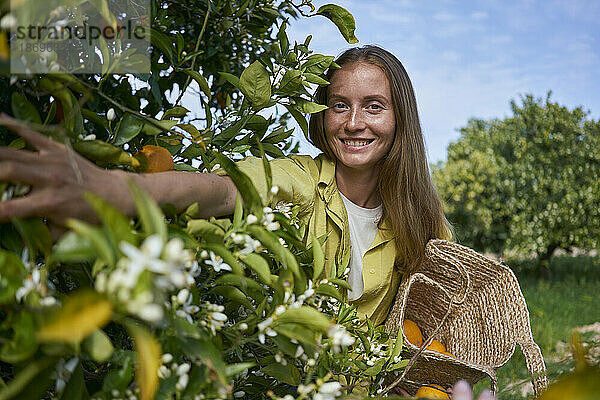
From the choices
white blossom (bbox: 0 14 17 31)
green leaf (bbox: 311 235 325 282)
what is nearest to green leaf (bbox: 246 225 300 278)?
green leaf (bbox: 311 235 325 282)

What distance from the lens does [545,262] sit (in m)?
7.10

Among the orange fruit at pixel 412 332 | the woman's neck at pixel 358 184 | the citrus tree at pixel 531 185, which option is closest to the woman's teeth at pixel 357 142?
the woman's neck at pixel 358 184

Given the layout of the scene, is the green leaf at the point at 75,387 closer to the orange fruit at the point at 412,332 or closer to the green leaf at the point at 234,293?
the green leaf at the point at 234,293

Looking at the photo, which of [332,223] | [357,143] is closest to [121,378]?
[332,223]

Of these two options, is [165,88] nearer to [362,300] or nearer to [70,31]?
[70,31]

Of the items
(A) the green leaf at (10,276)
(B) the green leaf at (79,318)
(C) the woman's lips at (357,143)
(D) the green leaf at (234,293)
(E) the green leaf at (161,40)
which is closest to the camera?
(B) the green leaf at (79,318)

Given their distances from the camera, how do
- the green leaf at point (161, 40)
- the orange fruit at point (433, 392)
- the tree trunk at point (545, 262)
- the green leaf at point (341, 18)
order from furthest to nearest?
the tree trunk at point (545, 262) < the orange fruit at point (433, 392) < the green leaf at point (341, 18) < the green leaf at point (161, 40)

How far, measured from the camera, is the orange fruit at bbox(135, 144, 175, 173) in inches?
31.5

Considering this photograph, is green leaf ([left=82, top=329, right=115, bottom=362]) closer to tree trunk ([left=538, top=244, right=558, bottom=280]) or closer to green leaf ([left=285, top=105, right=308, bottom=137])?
green leaf ([left=285, top=105, right=308, bottom=137])

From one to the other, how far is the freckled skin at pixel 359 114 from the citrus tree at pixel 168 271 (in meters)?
0.27

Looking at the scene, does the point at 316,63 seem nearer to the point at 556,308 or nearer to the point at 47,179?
the point at 47,179

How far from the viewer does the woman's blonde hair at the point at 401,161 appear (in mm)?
1502

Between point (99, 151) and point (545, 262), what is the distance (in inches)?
292

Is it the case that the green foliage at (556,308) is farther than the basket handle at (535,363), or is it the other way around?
the green foliage at (556,308)
